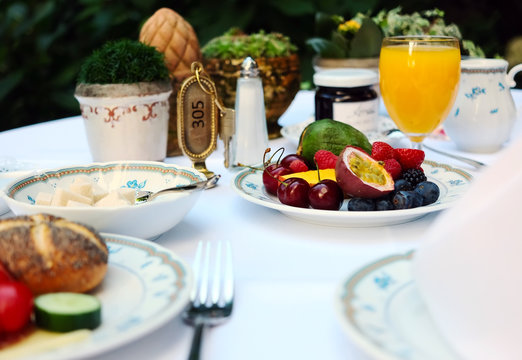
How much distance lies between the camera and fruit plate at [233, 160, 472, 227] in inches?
33.8

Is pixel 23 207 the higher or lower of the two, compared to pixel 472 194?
lower

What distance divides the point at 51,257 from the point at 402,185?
0.53 metres

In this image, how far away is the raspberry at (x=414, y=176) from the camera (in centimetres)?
98

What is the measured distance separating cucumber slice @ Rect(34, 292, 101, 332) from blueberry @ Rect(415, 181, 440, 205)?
531 mm


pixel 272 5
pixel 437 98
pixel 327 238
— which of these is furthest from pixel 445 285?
pixel 272 5

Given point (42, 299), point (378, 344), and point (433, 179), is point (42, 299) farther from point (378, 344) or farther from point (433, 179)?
point (433, 179)

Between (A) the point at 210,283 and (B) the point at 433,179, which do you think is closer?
(A) the point at 210,283

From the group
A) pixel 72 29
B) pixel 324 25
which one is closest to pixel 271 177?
pixel 324 25

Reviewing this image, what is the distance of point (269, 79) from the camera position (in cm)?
148

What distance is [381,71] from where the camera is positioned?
134cm

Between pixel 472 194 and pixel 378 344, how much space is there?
0.45ft

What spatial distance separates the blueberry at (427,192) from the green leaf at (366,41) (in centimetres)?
76

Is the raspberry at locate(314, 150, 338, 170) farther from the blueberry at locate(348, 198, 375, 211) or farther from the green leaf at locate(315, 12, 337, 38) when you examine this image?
the green leaf at locate(315, 12, 337, 38)

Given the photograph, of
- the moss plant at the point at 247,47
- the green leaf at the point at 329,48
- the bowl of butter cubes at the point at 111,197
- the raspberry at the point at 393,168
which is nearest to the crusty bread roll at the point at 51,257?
the bowl of butter cubes at the point at 111,197
